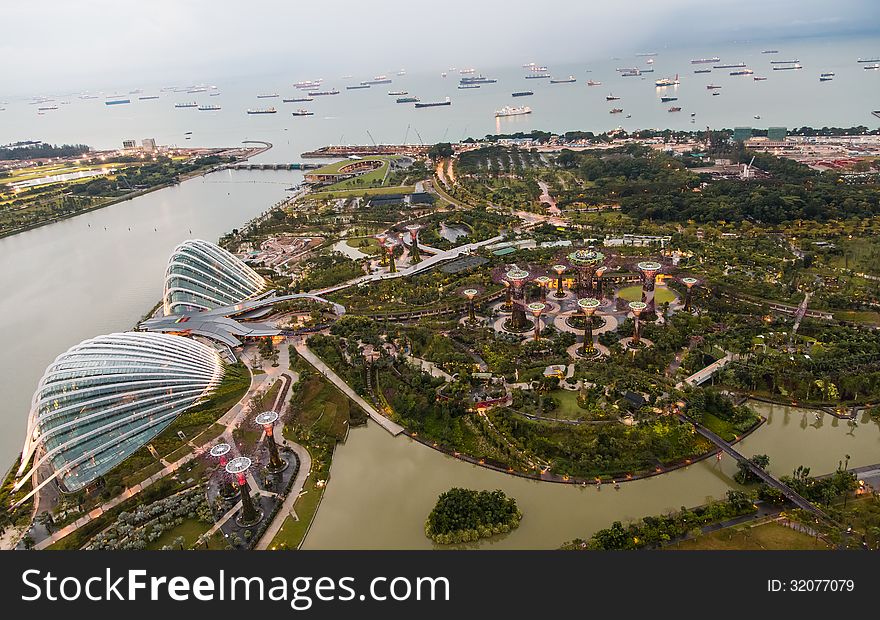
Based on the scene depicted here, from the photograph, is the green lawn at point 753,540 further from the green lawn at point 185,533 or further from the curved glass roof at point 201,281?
the curved glass roof at point 201,281

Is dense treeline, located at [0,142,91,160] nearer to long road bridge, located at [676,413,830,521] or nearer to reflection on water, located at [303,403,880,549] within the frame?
reflection on water, located at [303,403,880,549]

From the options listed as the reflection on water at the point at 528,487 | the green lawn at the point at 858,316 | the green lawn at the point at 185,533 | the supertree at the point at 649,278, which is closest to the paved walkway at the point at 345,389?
the reflection on water at the point at 528,487

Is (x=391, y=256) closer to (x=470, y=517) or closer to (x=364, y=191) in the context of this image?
(x=470, y=517)

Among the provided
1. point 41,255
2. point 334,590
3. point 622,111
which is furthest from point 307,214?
point 622,111

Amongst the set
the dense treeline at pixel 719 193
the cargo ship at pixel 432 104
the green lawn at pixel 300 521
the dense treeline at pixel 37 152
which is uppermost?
the cargo ship at pixel 432 104

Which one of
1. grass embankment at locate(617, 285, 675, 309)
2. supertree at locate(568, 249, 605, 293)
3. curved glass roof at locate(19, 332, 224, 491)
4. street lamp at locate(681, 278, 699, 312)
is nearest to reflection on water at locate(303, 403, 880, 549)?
curved glass roof at locate(19, 332, 224, 491)

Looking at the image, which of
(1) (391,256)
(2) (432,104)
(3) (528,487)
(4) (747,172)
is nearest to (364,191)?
(1) (391,256)
